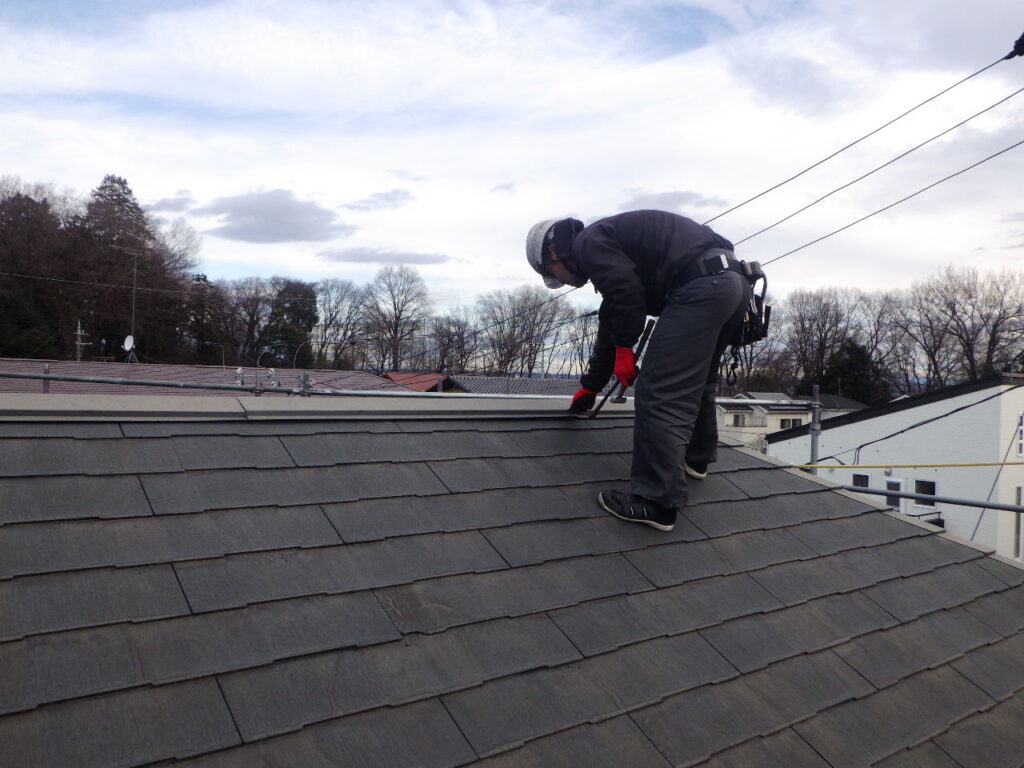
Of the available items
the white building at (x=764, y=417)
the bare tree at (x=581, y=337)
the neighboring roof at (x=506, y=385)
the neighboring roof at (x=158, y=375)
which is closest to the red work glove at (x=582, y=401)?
the bare tree at (x=581, y=337)

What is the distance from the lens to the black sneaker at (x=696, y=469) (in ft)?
10.5

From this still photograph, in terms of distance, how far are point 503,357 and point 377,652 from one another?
25481mm

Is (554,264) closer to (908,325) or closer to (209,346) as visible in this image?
(209,346)

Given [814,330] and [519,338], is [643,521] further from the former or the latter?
[814,330]

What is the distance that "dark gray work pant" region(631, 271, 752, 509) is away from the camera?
2.62 metres

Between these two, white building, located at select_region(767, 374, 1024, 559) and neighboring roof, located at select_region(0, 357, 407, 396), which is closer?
white building, located at select_region(767, 374, 1024, 559)

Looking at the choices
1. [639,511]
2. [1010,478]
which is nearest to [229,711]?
[639,511]

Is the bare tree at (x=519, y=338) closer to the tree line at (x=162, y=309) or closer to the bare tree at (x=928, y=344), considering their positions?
the tree line at (x=162, y=309)

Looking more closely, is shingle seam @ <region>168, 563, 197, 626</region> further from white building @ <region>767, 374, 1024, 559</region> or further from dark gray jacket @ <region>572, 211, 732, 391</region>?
white building @ <region>767, 374, 1024, 559</region>

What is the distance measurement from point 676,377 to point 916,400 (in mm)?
18536

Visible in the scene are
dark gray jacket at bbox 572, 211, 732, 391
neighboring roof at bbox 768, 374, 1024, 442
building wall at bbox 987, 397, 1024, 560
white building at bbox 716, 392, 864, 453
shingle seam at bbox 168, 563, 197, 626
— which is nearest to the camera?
shingle seam at bbox 168, 563, 197, 626

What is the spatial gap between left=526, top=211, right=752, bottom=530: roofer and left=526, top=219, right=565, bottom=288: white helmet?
4cm

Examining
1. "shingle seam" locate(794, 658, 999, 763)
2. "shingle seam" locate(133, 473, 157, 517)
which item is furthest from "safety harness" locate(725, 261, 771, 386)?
"shingle seam" locate(133, 473, 157, 517)

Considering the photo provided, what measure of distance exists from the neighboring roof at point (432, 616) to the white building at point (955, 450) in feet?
50.0
